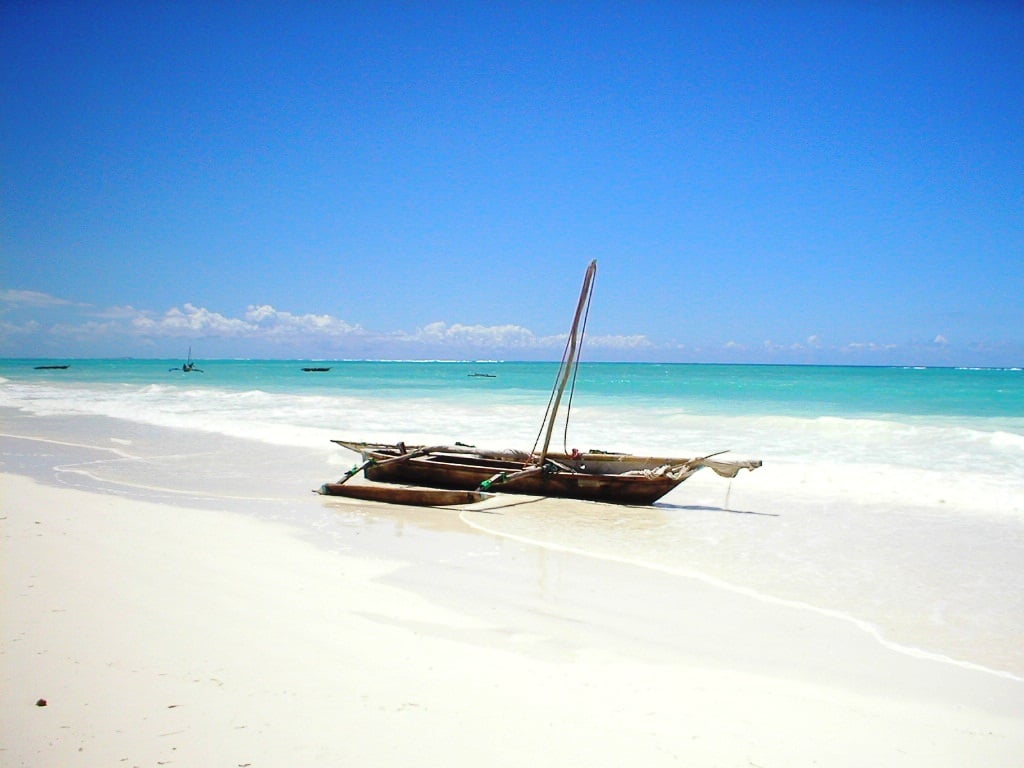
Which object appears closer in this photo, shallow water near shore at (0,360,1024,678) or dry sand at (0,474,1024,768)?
dry sand at (0,474,1024,768)

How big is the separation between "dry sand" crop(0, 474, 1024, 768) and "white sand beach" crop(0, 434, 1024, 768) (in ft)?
0.05

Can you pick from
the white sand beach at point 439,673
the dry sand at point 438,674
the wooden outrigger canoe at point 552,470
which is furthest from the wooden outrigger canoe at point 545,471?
the dry sand at point 438,674

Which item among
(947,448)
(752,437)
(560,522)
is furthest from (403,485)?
(947,448)

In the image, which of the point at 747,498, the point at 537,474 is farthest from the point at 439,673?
the point at 747,498

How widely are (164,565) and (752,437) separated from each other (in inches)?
630

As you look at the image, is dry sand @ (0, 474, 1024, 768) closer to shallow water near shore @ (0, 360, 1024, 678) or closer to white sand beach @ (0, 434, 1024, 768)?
white sand beach @ (0, 434, 1024, 768)

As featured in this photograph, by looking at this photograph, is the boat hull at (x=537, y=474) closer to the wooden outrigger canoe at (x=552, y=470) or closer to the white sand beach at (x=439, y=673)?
the wooden outrigger canoe at (x=552, y=470)

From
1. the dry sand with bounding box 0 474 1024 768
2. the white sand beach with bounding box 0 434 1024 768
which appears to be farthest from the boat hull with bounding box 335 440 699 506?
the dry sand with bounding box 0 474 1024 768

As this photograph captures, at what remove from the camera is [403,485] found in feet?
35.6

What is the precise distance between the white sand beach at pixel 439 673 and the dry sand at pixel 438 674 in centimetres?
2

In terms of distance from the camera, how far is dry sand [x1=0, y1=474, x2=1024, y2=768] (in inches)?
127

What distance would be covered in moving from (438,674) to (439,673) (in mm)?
16

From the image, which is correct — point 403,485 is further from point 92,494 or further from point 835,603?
point 835,603

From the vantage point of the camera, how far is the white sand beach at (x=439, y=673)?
10.6 ft
